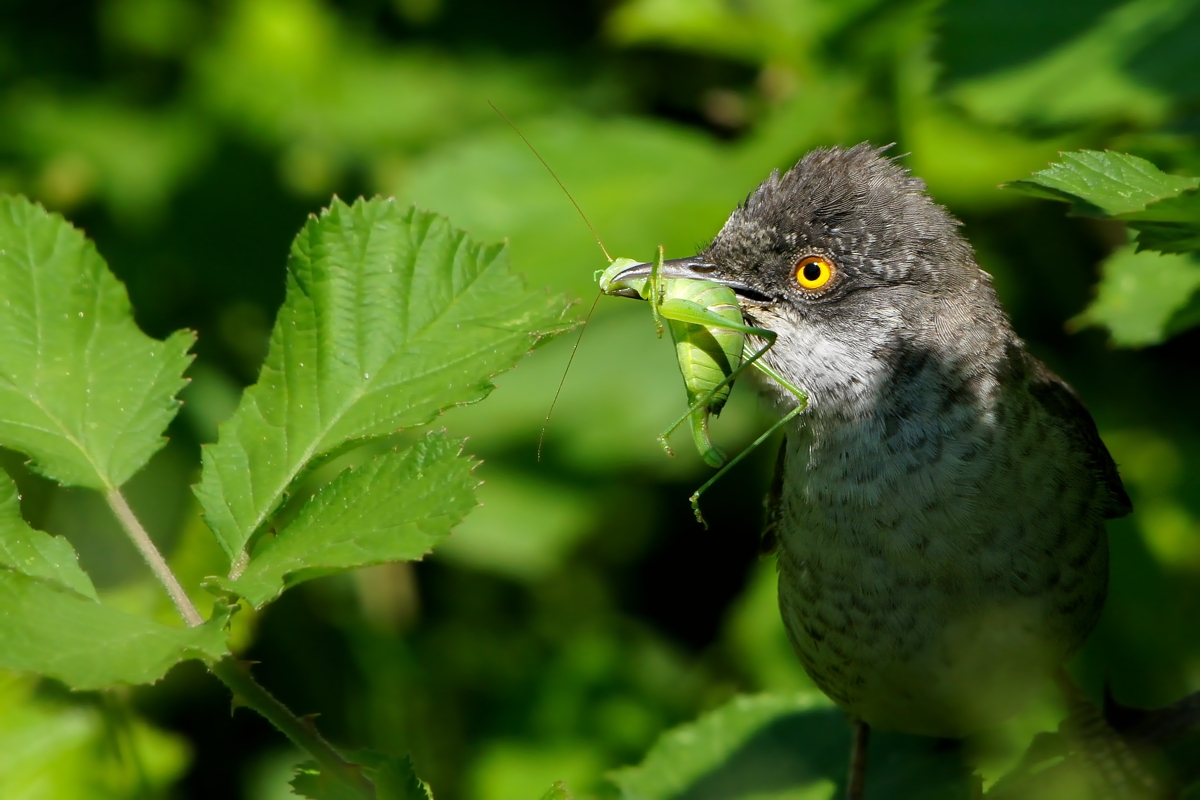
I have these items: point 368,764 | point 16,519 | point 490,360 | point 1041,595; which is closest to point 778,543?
point 1041,595

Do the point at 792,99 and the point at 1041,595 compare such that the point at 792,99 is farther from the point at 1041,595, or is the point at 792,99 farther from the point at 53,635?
the point at 53,635

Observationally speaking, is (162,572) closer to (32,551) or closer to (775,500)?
(32,551)

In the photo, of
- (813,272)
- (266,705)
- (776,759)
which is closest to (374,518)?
(266,705)

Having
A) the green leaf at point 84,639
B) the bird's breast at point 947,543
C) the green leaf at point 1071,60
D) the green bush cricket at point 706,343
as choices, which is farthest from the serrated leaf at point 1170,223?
the green leaf at point 1071,60

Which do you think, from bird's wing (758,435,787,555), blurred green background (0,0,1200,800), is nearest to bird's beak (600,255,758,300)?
blurred green background (0,0,1200,800)

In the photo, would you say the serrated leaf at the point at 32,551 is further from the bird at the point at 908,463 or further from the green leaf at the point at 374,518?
the bird at the point at 908,463

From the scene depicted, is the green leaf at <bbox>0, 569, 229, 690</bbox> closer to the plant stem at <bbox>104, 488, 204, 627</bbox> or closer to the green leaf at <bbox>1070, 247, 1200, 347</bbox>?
the plant stem at <bbox>104, 488, 204, 627</bbox>

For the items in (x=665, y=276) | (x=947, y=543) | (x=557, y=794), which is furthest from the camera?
(x=665, y=276)
